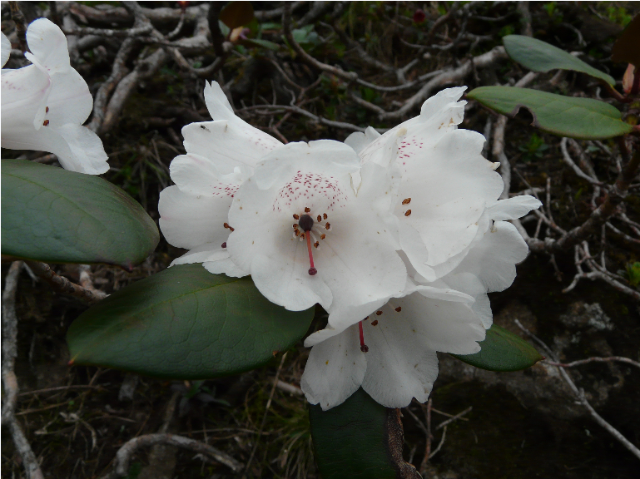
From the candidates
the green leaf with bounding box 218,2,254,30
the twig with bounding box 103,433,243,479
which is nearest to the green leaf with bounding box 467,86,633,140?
the green leaf with bounding box 218,2,254,30

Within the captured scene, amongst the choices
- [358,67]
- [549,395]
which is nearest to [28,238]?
[549,395]

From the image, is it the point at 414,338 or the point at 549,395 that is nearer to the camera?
the point at 414,338

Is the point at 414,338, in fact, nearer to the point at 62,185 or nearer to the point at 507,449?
the point at 62,185

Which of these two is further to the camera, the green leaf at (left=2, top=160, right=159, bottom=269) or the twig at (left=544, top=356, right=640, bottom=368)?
the twig at (left=544, top=356, right=640, bottom=368)

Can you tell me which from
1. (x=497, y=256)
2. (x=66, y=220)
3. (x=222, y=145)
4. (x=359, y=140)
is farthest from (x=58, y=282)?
(x=497, y=256)

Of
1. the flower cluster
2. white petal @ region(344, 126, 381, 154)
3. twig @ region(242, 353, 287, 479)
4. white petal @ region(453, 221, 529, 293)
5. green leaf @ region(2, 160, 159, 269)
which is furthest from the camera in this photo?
twig @ region(242, 353, 287, 479)

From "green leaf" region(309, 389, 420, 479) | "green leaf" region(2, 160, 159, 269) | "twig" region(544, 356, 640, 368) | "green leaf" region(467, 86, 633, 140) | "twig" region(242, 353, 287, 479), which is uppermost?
"green leaf" region(2, 160, 159, 269)

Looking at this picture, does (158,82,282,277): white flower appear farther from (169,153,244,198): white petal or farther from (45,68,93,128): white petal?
(45,68,93,128): white petal
